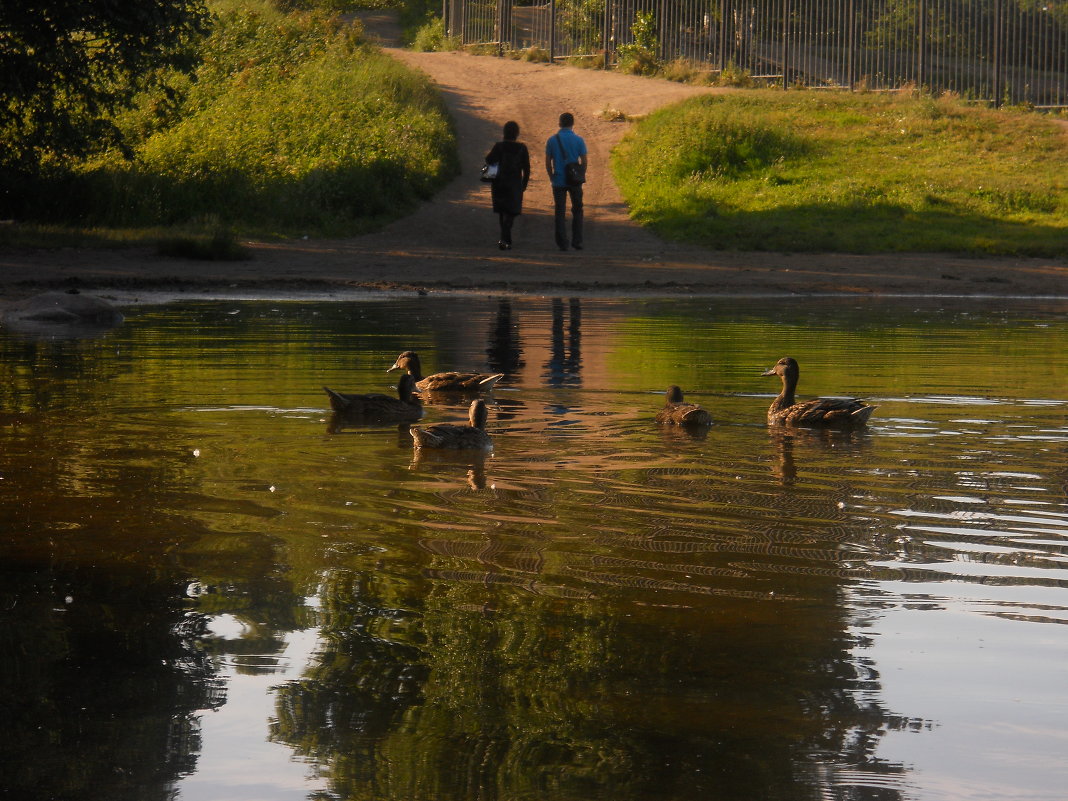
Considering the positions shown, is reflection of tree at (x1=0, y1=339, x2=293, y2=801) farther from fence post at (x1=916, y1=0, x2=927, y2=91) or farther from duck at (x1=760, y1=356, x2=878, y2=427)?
fence post at (x1=916, y1=0, x2=927, y2=91)

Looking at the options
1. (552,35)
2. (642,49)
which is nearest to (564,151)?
(642,49)

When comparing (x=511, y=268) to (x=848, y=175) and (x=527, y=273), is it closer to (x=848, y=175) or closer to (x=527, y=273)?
(x=527, y=273)

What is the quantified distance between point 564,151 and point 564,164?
0.83 feet

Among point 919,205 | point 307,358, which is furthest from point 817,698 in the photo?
point 919,205

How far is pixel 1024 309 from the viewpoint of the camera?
21.2 metres

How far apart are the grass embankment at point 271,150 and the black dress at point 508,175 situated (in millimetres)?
4195

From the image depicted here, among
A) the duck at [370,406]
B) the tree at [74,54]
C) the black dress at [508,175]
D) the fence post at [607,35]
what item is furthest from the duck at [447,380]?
the fence post at [607,35]

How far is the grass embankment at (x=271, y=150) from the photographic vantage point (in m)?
29.6

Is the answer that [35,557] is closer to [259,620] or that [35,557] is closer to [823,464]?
[259,620]

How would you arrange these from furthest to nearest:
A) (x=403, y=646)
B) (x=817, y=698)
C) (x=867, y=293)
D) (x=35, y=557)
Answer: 1. (x=867, y=293)
2. (x=35, y=557)
3. (x=403, y=646)
4. (x=817, y=698)

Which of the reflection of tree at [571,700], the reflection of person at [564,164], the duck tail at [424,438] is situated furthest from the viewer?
the reflection of person at [564,164]

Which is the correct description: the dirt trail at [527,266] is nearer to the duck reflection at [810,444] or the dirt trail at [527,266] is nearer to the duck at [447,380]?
the duck at [447,380]

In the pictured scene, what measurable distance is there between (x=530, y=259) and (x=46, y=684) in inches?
887

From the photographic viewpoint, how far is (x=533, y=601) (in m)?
5.70
